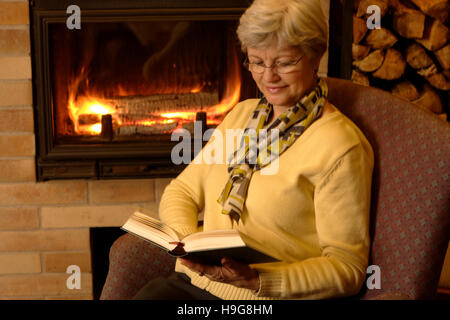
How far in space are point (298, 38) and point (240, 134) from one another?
327mm

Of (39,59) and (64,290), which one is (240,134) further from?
(64,290)

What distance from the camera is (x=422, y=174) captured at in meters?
1.04

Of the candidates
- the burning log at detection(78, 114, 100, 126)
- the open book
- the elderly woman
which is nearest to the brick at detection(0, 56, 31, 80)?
the burning log at detection(78, 114, 100, 126)

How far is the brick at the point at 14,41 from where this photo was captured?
1854mm

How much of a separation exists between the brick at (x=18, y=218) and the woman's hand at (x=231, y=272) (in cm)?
120

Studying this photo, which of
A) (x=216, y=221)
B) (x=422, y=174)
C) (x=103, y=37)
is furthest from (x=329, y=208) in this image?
(x=103, y=37)

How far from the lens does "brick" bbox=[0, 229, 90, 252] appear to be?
201cm

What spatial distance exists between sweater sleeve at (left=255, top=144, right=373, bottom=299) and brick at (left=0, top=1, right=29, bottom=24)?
134 centimetres

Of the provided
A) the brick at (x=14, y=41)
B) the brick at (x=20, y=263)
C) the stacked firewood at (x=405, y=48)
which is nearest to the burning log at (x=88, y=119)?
the brick at (x=14, y=41)

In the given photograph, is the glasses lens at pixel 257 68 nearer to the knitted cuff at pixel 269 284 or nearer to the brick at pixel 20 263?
the knitted cuff at pixel 269 284

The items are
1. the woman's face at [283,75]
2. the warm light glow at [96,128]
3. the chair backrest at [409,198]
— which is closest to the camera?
the chair backrest at [409,198]

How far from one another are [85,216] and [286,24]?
128 centimetres

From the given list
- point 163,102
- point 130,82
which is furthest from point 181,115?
point 130,82

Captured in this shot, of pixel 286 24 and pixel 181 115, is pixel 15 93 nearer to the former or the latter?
pixel 181 115
